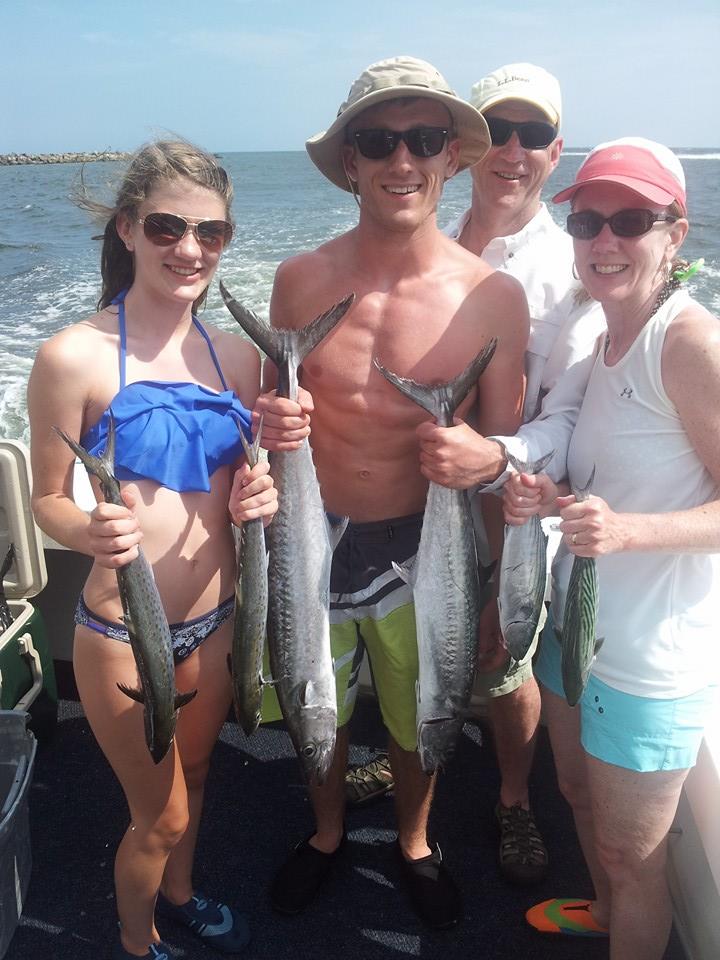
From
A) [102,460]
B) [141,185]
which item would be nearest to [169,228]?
[141,185]

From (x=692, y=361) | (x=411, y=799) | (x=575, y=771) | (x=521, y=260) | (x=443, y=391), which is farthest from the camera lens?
(x=521, y=260)

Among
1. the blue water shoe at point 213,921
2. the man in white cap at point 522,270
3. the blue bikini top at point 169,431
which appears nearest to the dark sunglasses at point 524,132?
the man in white cap at point 522,270

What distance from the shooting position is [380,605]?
234 cm

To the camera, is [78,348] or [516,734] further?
[516,734]

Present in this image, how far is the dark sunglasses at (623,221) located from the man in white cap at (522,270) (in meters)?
0.46

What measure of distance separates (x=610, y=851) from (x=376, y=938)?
946 mm

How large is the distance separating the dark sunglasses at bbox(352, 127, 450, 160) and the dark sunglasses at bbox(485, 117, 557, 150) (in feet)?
2.37

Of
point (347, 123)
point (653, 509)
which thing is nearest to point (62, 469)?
point (347, 123)

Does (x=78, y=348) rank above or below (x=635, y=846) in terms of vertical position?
above

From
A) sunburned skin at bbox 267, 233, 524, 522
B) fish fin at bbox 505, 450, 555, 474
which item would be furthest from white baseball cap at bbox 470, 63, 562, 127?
fish fin at bbox 505, 450, 555, 474

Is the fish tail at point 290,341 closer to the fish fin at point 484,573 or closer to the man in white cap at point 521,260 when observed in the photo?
the man in white cap at point 521,260

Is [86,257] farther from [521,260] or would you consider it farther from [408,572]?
[408,572]

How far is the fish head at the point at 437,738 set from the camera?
223cm

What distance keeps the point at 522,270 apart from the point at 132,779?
1.99 meters
